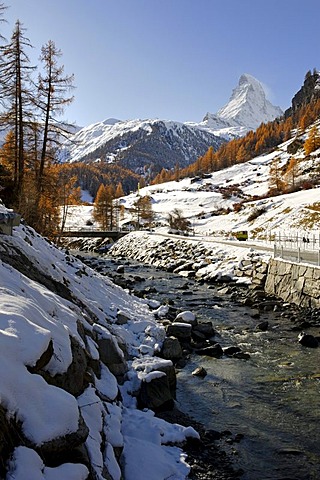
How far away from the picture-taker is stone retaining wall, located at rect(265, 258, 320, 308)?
15498 millimetres

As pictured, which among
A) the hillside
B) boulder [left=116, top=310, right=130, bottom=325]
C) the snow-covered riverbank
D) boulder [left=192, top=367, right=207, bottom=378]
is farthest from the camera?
the hillside

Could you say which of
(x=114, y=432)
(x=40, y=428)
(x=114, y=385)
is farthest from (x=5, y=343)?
(x=114, y=385)

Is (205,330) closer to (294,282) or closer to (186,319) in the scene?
(186,319)

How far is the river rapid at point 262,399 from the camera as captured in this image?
232 inches

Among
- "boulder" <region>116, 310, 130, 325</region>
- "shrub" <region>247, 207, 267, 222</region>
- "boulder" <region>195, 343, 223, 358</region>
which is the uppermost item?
"shrub" <region>247, 207, 267, 222</region>

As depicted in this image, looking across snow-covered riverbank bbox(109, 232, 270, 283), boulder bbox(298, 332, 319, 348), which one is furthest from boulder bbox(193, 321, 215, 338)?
snow-covered riverbank bbox(109, 232, 270, 283)

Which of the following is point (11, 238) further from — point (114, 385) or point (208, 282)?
point (208, 282)

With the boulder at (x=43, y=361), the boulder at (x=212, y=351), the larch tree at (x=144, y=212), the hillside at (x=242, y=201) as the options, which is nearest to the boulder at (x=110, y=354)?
the boulder at (x=43, y=361)

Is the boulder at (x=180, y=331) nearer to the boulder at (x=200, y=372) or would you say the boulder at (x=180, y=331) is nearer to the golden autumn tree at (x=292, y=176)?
the boulder at (x=200, y=372)

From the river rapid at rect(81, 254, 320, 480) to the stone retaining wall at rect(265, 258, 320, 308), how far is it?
232 cm

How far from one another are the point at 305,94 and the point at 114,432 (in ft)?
565

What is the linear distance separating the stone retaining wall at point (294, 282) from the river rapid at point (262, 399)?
2322mm

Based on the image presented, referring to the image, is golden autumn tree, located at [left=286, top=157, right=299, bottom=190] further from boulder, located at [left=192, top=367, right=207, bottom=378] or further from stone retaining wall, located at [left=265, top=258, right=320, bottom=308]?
boulder, located at [left=192, top=367, right=207, bottom=378]

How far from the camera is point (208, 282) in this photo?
23.4m
